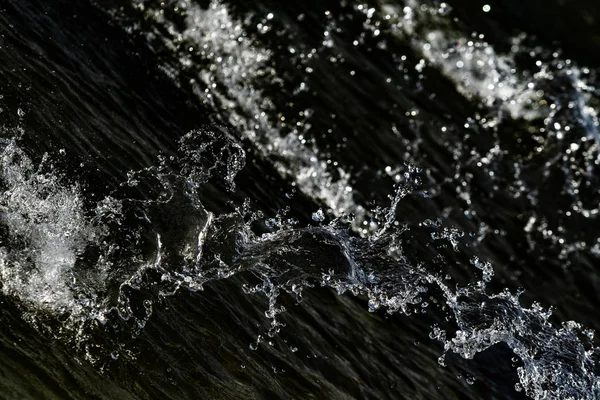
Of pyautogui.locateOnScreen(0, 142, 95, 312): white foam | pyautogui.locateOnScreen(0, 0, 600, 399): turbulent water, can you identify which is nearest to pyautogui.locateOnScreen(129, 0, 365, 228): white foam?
pyautogui.locateOnScreen(0, 0, 600, 399): turbulent water

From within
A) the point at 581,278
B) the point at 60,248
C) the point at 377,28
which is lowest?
the point at 60,248

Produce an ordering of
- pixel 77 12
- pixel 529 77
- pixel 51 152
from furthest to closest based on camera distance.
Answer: pixel 529 77 < pixel 77 12 < pixel 51 152

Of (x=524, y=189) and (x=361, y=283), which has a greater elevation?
(x=524, y=189)

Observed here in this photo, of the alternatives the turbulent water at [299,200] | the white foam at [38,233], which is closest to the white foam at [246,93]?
the turbulent water at [299,200]

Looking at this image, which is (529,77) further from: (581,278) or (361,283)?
(361,283)

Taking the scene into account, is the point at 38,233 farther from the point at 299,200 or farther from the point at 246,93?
the point at 246,93

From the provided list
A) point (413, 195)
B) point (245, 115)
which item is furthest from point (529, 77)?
point (245, 115)

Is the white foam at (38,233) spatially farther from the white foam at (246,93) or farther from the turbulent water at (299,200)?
the white foam at (246,93)

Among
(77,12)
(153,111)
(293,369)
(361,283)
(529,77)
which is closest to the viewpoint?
(293,369)

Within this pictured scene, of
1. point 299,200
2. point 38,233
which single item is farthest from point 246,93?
point 38,233
